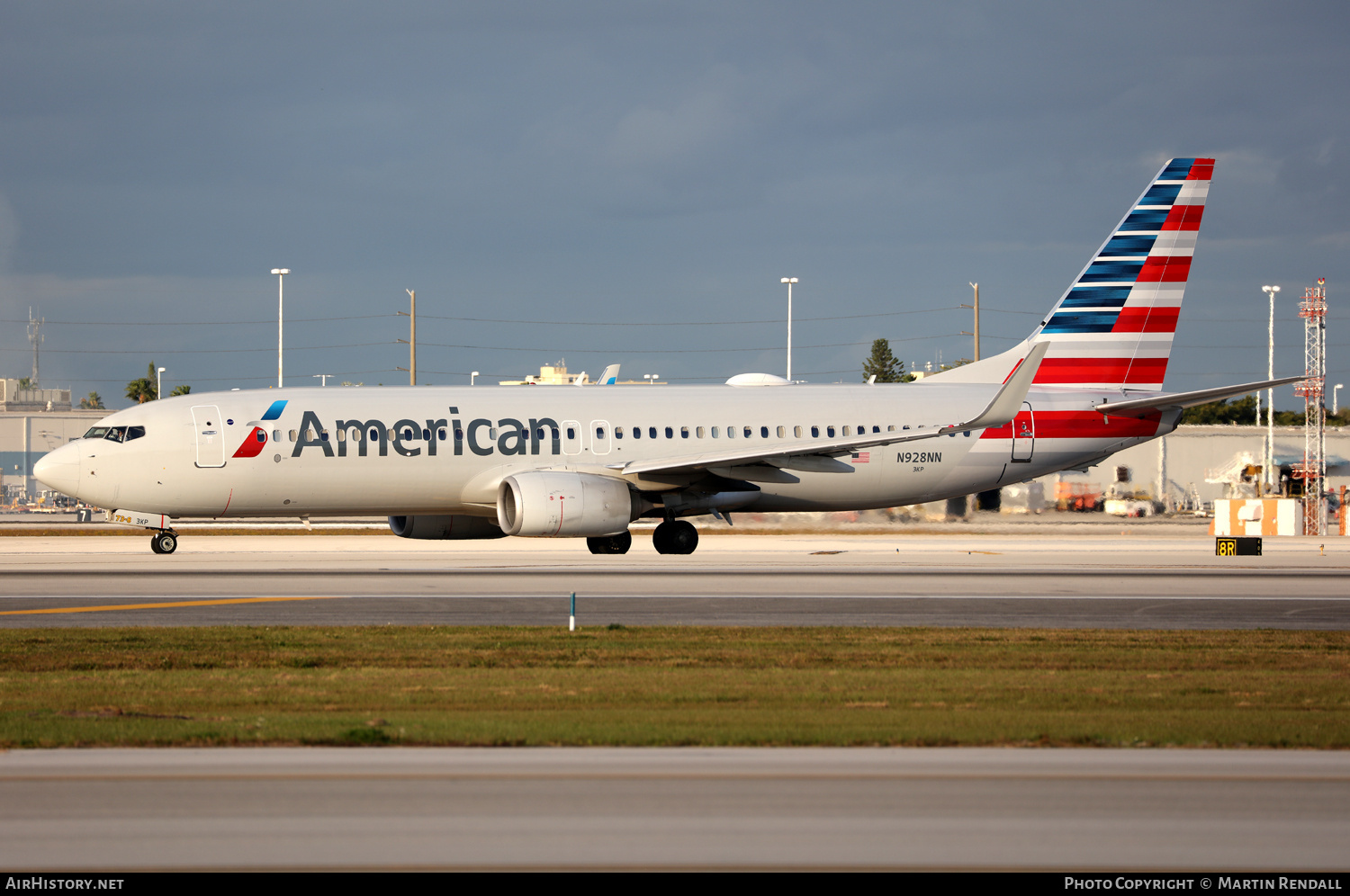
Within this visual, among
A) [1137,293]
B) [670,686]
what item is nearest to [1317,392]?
[1137,293]

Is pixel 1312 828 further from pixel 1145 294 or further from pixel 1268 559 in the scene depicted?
pixel 1145 294

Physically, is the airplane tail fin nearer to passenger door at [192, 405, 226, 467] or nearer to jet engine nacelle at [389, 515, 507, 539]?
jet engine nacelle at [389, 515, 507, 539]

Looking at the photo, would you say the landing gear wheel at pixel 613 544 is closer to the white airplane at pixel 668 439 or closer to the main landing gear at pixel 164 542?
the white airplane at pixel 668 439

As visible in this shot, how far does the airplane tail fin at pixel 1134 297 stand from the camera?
35719 millimetres

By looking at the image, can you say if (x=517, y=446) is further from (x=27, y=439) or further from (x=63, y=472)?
(x=27, y=439)

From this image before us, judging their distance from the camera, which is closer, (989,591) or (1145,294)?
(989,591)

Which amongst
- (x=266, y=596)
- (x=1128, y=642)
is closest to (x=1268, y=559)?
(x=1128, y=642)

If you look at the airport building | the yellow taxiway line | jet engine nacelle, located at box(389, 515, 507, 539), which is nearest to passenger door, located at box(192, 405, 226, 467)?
jet engine nacelle, located at box(389, 515, 507, 539)

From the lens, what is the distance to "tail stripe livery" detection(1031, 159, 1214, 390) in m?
35.8

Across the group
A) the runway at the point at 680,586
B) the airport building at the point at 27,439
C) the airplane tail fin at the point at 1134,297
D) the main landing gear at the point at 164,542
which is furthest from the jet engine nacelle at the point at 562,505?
the airport building at the point at 27,439

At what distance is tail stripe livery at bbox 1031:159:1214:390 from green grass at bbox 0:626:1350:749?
64.0 feet

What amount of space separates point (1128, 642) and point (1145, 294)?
22.6 m

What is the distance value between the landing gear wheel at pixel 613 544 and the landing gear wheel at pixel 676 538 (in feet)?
2.60
